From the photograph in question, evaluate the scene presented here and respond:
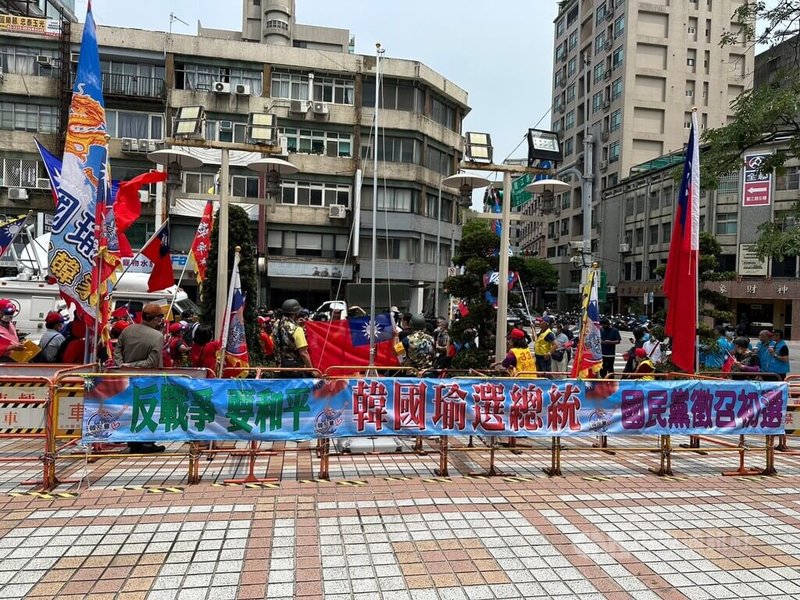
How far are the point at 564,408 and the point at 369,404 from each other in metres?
2.23

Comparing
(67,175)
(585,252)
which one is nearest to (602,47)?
(585,252)

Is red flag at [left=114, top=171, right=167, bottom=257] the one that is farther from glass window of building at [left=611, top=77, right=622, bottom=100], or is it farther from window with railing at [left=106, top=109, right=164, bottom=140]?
glass window of building at [left=611, top=77, right=622, bottom=100]

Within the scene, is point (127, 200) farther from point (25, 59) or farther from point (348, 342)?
point (25, 59)

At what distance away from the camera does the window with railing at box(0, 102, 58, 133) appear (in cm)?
2922

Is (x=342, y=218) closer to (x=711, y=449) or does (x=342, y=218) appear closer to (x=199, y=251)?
(x=199, y=251)

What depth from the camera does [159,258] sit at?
10.2 m

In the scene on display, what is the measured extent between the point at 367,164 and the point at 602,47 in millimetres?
37033

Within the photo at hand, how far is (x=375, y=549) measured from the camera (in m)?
4.60

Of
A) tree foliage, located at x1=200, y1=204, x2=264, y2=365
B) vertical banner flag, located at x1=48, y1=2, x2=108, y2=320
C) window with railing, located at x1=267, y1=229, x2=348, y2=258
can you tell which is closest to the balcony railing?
window with railing, located at x1=267, y1=229, x2=348, y2=258

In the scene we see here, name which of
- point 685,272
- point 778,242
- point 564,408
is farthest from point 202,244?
point 778,242

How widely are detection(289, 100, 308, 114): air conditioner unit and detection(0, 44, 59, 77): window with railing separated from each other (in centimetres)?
1184

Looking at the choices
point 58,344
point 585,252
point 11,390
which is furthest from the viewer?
point 585,252

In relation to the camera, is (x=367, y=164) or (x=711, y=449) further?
(x=367, y=164)

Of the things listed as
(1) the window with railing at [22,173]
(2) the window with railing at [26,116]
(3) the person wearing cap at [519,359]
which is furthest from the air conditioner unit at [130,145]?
(3) the person wearing cap at [519,359]
